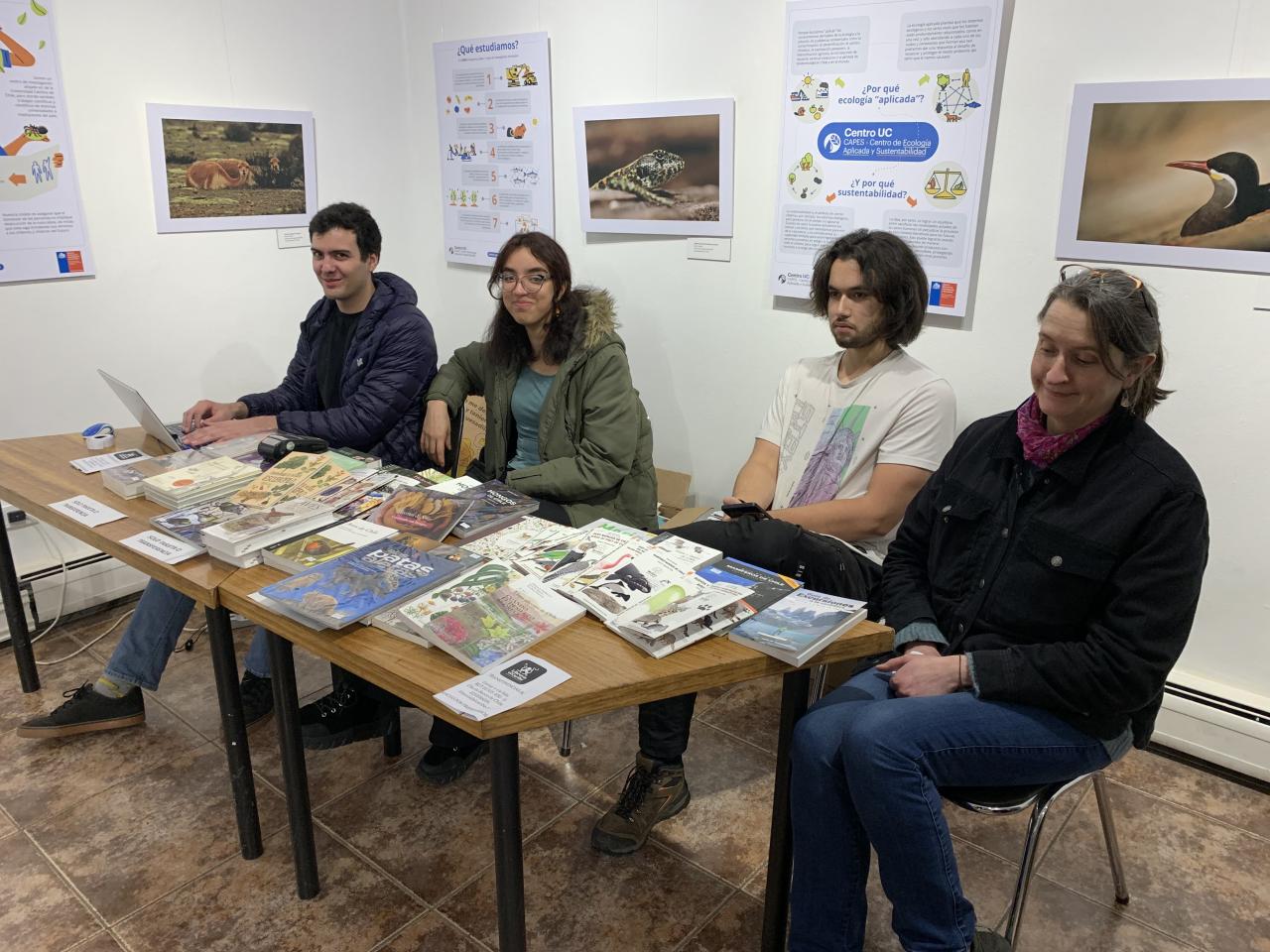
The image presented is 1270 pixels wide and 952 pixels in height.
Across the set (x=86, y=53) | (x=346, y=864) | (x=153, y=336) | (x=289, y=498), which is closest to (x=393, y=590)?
(x=289, y=498)

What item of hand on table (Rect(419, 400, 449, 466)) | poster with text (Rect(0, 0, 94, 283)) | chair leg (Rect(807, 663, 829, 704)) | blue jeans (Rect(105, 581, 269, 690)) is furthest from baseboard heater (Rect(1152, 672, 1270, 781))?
poster with text (Rect(0, 0, 94, 283))

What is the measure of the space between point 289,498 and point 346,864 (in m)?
0.86

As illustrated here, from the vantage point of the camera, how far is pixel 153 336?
3.28 metres

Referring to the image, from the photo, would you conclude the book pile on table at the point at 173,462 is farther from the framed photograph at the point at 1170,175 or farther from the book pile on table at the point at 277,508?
the framed photograph at the point at 1170,175

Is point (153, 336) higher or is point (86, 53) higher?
point (86, 53)

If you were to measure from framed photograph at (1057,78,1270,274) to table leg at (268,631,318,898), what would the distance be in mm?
2203

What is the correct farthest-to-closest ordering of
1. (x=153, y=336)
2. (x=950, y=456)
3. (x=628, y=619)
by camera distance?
(x=153, y=336), (x=950, y=456), (x=628, y=619)

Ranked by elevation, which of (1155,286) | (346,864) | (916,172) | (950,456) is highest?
(916,172)

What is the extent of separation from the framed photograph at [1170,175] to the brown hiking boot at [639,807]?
5.70 ft

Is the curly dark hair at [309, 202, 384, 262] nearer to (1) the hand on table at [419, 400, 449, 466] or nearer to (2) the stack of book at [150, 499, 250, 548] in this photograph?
(1) the hand on table at [419, 400, 449, 466]

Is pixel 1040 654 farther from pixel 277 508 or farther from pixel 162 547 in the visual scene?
pixel 162 547

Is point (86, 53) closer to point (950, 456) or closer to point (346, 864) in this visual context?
point (346, 864)

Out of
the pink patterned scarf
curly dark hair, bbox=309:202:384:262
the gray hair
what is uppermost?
curly dark hair, bbox=309:202:384:262

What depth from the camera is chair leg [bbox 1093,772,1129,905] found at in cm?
194
